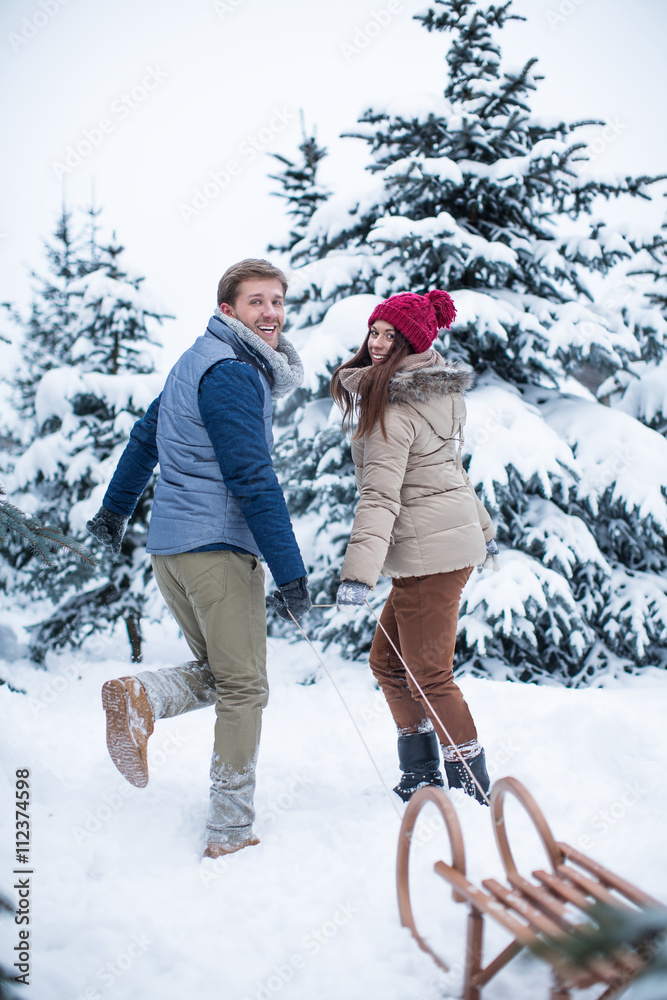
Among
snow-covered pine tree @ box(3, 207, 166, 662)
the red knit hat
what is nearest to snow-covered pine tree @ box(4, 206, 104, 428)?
snow-covered pine tree @ box(3, 207, 166, 662)

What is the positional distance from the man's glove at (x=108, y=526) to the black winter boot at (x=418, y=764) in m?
1.66

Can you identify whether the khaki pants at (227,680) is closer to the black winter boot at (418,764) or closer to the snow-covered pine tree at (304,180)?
the black winter boot at (418,764)

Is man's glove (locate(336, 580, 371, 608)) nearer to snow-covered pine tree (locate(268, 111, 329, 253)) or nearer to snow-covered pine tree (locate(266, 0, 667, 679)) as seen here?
snow-covered pine tree (locate(266, 0, 667, 679))

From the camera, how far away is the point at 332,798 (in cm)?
305

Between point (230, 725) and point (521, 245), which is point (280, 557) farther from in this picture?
point (521, 245)

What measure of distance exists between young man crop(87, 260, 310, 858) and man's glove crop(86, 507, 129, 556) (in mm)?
476

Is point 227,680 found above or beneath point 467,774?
above

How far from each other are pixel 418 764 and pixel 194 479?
163 centimetres

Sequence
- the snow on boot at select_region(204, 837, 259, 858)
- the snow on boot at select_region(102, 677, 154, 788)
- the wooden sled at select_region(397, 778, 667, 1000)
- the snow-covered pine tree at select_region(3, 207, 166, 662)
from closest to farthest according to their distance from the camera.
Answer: the wooden sled at select_region(397, 778, 667, 1000), the snow on boot at select_region(102, 677, 154, 788), the snow on boot at select_region(204, 837, 259, 858), the snow-covered pine tree at select_region(3, 207, 166, 662)

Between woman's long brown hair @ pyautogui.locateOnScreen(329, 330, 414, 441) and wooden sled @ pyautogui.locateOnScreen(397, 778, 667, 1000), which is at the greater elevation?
woman's long brown hair @ pyautogui.locateOnScreen(329, 330, 414, 441)

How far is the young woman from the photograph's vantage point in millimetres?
2740

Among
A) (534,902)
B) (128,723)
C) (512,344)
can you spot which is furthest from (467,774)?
(512,344)

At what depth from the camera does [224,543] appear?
2549 millimetres

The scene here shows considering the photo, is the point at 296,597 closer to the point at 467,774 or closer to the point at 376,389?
the point at 376,389
